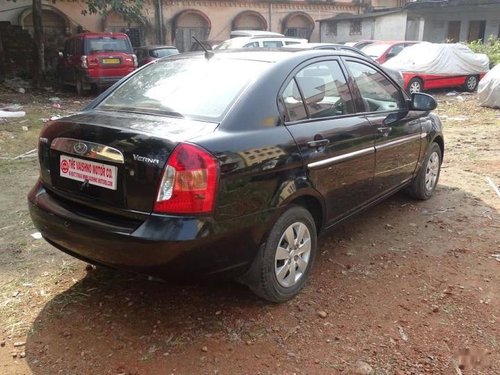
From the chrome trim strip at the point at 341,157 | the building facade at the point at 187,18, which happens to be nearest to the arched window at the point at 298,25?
the building facade at the point at 187,18

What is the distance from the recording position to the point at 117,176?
8.54 feet

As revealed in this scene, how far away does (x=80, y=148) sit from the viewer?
2.75m

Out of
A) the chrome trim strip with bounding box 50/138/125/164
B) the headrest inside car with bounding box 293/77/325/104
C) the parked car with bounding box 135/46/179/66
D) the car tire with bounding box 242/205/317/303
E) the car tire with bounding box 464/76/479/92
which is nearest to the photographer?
the chrome trim strip with bounding box 50/138/125/164

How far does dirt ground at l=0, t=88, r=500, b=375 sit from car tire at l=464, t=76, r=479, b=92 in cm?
1254

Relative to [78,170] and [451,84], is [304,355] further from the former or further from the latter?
[451,84]

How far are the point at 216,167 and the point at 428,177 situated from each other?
3.31 metres

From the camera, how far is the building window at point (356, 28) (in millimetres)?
26562

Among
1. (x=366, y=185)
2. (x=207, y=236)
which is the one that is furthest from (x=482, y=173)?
(x=207, y=236)

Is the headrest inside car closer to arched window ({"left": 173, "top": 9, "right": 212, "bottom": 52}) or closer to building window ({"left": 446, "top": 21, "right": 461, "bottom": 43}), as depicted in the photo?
arched window ({"left": 173, "top": 9, "right": 212, "bottom": 52})

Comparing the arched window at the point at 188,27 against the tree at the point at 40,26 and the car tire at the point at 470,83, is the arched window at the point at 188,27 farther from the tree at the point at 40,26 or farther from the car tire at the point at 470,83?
the car tire at the point at 470,83

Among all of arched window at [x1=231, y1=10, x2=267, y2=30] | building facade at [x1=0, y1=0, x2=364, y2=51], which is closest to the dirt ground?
building facade at [x1=0, y1=0, x2=364, y2=51]

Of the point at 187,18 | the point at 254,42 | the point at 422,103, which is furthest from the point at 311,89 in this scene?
the point at 187,18

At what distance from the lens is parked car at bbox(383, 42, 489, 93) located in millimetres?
14289

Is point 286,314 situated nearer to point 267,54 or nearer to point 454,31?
point 267,54
